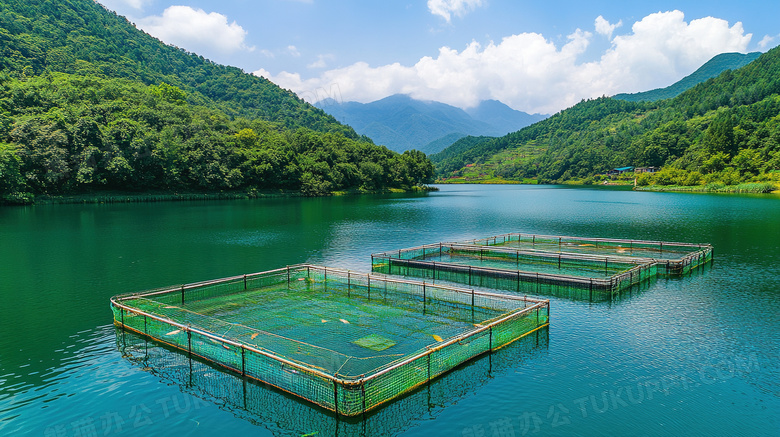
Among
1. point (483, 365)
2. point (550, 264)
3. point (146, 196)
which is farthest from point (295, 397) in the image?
point (146, 196)

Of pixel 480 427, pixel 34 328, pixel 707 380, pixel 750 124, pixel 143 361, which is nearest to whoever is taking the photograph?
pixel 480 427

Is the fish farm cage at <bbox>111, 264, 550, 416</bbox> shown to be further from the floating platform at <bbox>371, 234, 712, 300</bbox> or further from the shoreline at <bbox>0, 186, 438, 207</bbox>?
the shoreline at <bbox>0, 186, 438, 207</bbox>

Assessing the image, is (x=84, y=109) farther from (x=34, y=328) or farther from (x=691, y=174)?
(x=691, y=174)

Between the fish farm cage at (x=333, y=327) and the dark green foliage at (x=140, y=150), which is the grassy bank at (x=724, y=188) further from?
the fish farm cage at (x=333, y=327)

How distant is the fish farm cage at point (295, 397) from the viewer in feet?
43.3

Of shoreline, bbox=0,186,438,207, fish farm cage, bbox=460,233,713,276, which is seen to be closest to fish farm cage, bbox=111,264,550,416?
fish farm cage, bbox=460,233,713,276

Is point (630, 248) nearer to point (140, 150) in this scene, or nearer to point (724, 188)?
point (140, 150)

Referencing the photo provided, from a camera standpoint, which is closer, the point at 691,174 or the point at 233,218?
the point at 233,218

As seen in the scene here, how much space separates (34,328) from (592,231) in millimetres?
53877

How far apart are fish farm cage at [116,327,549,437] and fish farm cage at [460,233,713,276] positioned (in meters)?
20.3

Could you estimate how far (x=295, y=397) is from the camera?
1455 centimetres

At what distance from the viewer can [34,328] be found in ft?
69.6

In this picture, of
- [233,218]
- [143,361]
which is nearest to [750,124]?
[233,218]

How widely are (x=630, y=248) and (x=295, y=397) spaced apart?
36.8m
